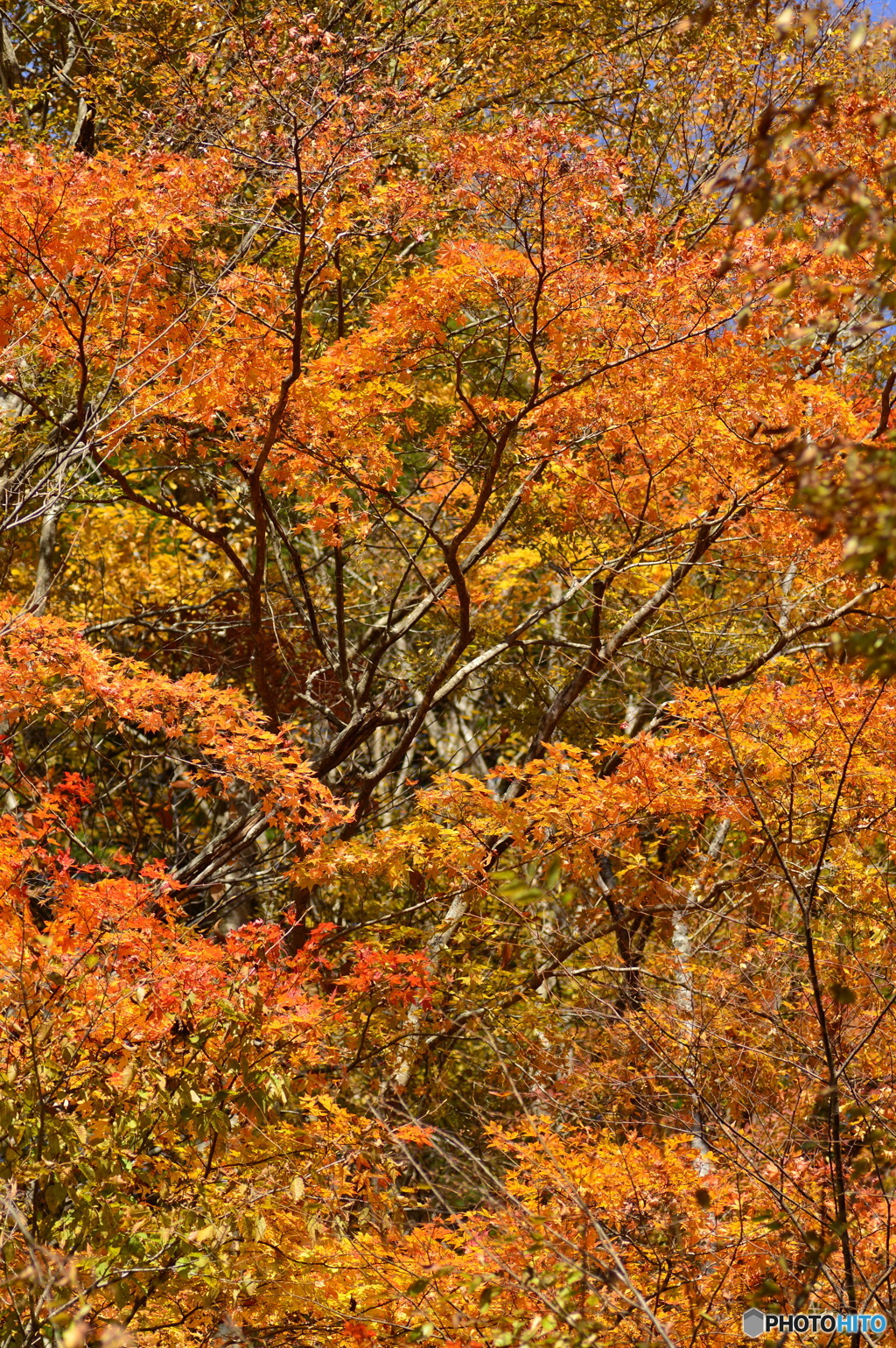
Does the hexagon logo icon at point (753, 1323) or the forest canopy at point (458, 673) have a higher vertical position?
the forest canopy at point (458, 673)

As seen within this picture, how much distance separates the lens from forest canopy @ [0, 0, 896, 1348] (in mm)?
4750

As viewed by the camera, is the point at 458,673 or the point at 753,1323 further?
the point at 458,673

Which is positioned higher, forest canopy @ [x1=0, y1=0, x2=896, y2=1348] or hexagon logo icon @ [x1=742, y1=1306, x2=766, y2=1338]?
forest canopy @ [x1=0, y1=0, x2=896, y2=1348]

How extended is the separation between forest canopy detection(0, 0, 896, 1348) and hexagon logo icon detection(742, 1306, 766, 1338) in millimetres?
360

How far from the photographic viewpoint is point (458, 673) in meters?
8.84

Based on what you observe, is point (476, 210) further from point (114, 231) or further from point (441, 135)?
point (114, 231)

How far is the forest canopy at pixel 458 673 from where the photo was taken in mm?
4750

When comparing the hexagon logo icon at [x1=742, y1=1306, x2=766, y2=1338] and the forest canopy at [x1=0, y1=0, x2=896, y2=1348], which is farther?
the hexagon logo icon at [x1=742, y1=1306, x2=766, y2=1338]

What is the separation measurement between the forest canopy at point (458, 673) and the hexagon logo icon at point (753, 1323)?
36cm

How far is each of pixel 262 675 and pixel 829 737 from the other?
3914 millimetres

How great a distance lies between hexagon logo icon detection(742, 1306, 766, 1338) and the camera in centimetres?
486

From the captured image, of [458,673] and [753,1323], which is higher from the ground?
[458,673]

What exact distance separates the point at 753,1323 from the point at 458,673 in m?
4.89

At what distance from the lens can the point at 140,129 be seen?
10.1 m
